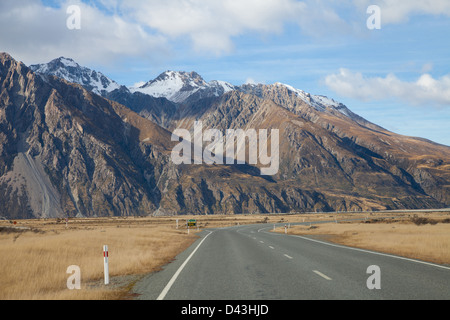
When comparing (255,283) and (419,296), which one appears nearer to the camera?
(419,296)

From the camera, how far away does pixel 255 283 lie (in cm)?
1273

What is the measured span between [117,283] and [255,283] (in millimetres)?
4402

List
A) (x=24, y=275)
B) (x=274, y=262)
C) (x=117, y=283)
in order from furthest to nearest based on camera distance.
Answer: (x=274, y=262) → (x=24, y=275) → (x=117, y=283)
